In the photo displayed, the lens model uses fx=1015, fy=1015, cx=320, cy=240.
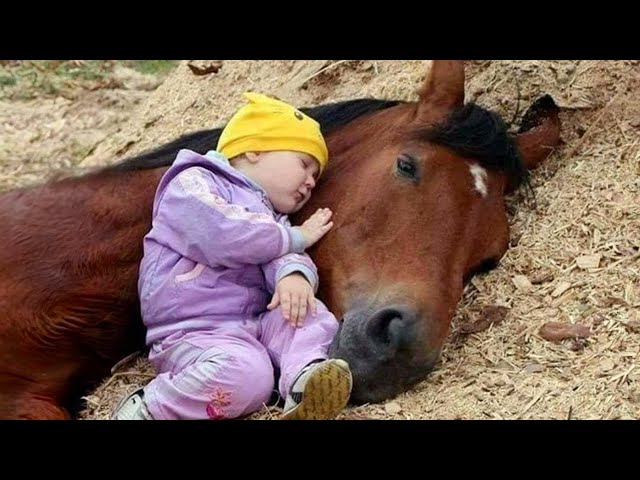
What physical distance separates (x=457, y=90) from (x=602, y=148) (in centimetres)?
82

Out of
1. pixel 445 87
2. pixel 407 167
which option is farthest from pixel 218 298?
pixel 445 87

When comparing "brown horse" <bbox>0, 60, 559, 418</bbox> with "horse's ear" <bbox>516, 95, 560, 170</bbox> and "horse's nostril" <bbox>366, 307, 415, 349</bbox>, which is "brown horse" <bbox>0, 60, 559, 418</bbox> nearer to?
"horse's nostril" <bbox>366, 307, 415, 349</bbox>

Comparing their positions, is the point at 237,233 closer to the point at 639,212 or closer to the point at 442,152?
the point at 442,152

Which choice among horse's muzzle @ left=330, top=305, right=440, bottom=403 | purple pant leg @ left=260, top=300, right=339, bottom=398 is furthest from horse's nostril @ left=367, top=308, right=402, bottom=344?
purple pant leg @ left=260, top=300, right=339, bottom=398

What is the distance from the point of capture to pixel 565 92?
4684 millimetres

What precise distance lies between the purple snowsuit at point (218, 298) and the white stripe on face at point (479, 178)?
0.68m

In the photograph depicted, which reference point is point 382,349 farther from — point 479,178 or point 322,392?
point 479,178

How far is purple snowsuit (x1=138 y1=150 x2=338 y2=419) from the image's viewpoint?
122 inches

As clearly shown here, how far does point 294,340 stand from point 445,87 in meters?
1.22

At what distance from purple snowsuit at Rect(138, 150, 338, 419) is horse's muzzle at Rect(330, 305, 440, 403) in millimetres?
93

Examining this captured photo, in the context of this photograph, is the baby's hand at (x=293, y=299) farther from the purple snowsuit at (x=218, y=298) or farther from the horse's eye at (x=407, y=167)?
the horse's eye at (x=407, y=167)

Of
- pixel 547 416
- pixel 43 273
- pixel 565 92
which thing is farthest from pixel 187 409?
pixel 565 92

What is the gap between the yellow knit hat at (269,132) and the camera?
344 centimetres

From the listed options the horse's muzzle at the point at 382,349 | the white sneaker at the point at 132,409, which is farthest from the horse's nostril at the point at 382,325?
the white sneaker at the point at 132,409
